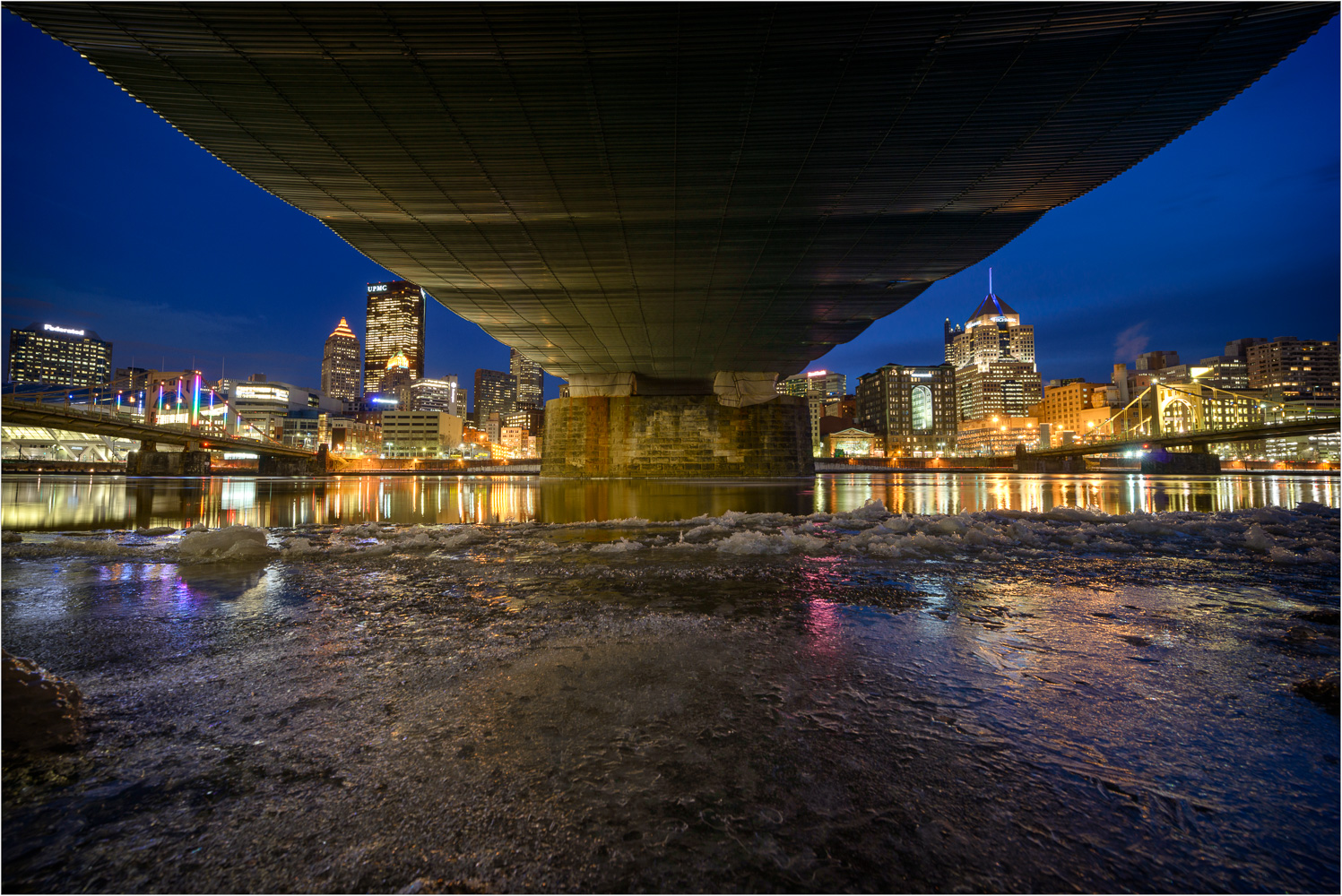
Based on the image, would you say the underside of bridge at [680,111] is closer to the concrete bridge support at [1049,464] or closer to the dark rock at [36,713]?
the dark rock at [36,713]

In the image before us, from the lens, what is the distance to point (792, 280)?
20.7m

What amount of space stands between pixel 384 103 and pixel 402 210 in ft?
16.3

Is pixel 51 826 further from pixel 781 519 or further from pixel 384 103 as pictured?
pixel 384 103

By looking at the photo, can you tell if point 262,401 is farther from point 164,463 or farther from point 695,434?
point 695,434

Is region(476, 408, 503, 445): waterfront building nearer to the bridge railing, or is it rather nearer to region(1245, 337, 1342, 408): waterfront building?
the bridge railing

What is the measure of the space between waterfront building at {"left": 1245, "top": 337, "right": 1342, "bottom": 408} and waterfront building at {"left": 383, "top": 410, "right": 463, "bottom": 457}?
603 feet

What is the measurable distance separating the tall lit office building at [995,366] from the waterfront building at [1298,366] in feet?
145

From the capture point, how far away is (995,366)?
173375 millimetres

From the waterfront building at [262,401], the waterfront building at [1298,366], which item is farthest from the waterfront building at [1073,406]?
the waterfront building at [262,401]

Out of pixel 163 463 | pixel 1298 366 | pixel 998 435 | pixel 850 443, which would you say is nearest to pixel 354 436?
pixel 163 463

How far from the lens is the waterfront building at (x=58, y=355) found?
12244 centimetres

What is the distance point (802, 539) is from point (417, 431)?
13921cm

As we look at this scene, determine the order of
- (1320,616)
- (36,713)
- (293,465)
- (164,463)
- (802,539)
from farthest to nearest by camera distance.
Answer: (293,465) < (164,463) < (802,539) < (1320,616) < (36,713)

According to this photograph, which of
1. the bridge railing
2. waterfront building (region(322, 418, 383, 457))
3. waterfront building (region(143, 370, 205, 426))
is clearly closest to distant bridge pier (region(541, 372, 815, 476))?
the bridge railing
